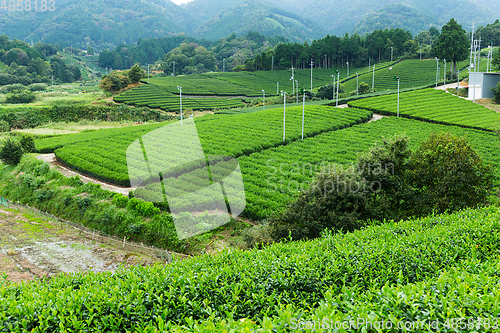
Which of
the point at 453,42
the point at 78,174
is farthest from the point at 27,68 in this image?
the point at 453,42

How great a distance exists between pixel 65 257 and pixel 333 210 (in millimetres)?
12283

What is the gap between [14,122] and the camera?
4803cm

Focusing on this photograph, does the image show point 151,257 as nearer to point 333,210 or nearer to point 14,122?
point 333,210

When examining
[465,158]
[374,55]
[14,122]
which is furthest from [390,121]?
[374,55]

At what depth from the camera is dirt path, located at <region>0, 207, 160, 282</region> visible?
48.2 feet

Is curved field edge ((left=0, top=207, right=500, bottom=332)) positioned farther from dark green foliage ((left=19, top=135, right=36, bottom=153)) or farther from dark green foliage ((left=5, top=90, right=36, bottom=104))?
dark green foliage ((left=5, top=90, right=36, bottom=104))

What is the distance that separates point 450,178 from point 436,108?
3165cm

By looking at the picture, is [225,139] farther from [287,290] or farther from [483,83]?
[483,83]

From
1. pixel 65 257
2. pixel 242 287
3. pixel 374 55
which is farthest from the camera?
pixel 374 55

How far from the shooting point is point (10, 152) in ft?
94.3

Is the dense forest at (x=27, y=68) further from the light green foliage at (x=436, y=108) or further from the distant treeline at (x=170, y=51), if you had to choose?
the light green foliage at (x=436, y=108)

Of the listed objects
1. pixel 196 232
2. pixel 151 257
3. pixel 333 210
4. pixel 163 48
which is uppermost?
pixel 163 48

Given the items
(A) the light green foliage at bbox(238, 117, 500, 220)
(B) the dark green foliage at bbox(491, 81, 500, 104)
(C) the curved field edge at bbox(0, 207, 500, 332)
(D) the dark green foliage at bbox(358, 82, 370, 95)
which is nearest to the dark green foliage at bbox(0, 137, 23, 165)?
(A) the light green foliage at bbox(238, 117, 500, 220)

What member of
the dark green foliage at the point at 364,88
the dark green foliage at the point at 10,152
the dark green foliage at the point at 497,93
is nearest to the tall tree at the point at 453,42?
the dark green foliage at the point at 364,88
